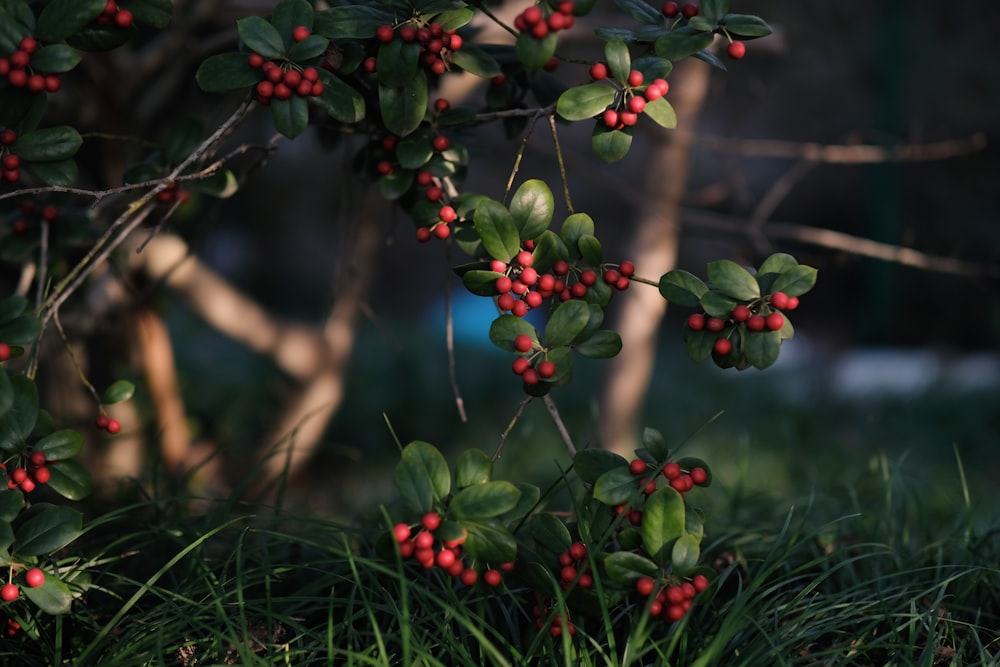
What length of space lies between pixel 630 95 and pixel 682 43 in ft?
0.31

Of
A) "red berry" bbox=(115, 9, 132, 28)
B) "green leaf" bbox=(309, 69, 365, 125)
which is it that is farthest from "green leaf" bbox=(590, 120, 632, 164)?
"red berry" bbox=(115, 9, 132, 28)

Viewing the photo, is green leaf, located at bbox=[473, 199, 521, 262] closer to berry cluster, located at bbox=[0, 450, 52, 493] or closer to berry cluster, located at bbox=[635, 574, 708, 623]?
berry cluster, located at bbox=[635, 574, 708, 623]

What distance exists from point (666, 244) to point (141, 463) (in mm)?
1933

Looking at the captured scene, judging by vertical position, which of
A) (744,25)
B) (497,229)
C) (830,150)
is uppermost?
(744,25)

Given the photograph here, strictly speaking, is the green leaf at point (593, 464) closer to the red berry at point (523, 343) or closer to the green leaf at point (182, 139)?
the red berry at point (523, 343)

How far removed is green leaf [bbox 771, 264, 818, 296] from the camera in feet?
4.01

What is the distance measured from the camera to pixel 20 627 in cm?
138

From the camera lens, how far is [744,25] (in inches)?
49.5

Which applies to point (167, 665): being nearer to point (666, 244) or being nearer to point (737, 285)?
point (737, 285)

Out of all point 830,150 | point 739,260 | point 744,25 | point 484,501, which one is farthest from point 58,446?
point 830,150

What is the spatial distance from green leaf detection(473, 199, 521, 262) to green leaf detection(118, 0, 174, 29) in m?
0.52

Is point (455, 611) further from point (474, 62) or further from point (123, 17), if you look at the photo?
point (123, 17)

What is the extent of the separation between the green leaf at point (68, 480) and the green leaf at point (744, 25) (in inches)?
43.0

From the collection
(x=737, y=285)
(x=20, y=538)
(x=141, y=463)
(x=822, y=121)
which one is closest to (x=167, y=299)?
(x=141, y=463)
